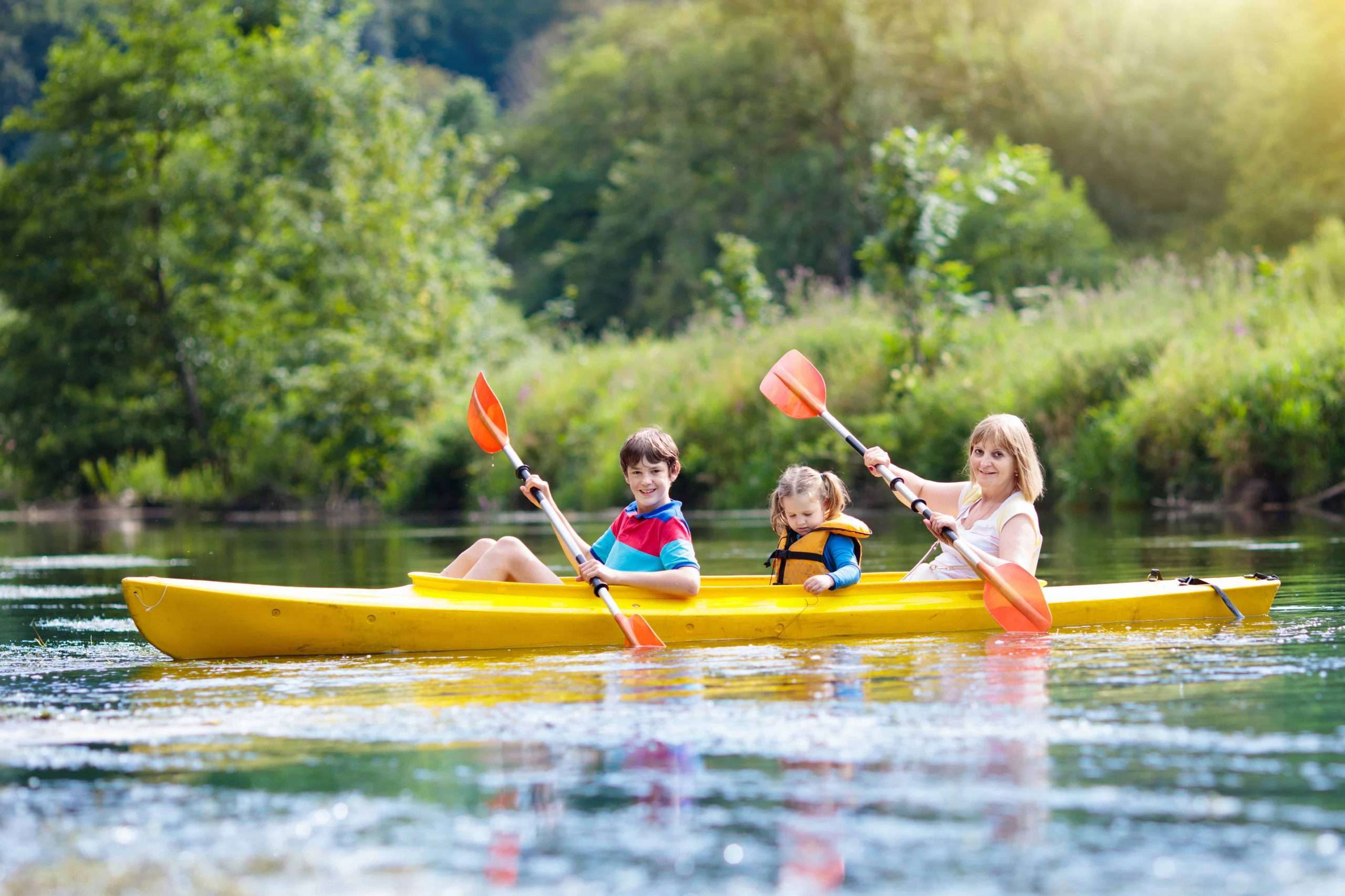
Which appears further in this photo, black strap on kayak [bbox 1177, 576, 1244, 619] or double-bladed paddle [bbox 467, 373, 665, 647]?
black strap on kayak [bbox 1177, 576, 1244, 619]

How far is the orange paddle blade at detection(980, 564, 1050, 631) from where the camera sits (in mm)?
6293

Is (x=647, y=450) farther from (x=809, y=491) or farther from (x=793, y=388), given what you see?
(x=793, y=388)

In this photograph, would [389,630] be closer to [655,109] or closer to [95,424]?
[95,424]

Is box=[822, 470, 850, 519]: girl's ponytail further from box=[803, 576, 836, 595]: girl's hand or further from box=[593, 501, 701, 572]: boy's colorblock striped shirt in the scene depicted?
box=[593, 501, 701, 572]: boy's colorblock striped shirt

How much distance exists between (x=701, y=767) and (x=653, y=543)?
2525mm

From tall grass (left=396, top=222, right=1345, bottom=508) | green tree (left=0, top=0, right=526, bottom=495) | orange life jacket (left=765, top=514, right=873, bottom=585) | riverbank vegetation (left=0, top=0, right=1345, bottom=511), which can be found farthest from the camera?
green tree (left=0, top=0, right=526, bottom=495)

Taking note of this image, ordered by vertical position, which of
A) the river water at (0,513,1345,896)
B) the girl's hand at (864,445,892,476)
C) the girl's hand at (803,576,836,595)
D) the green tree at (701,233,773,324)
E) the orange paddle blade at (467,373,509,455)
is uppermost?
the green tree at (701,233,773,324)

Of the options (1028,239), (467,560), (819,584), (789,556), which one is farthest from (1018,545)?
(1028,239)

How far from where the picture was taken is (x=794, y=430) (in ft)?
52.0

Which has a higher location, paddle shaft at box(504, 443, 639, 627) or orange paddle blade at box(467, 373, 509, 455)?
orange paddle blade at box(467, 373, 509, 455)

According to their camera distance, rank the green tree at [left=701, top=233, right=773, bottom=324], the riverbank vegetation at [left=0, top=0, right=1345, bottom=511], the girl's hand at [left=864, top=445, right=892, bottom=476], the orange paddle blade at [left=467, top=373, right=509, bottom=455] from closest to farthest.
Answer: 1. the girl's hand at [left=864, top=445, right=892, bottom=476]
2. the orange paddle blade at [left=467, top=373, right=509, bottom=455]
3. the riverbank vegetation at [left=0, top=0, right=1345, bottom=511]
4. the green tree at [left=701, top=233, right=773, bottom=324]

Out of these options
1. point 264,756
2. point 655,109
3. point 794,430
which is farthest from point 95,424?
point 264,756

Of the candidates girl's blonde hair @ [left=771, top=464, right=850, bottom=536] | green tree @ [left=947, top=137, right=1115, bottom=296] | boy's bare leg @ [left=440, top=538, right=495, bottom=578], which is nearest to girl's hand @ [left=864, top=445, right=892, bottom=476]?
girl's blonde hair @ [left=771, top=464, right=850, bottom=536]

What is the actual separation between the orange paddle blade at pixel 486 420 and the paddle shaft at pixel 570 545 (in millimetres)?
459
